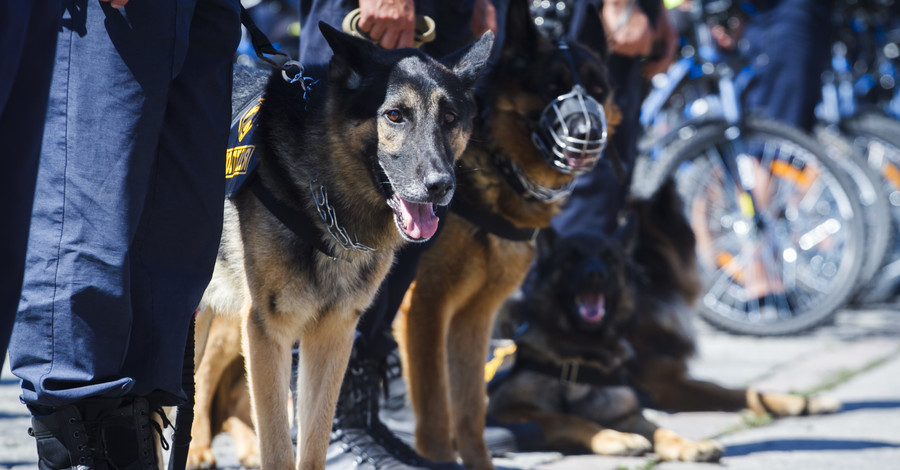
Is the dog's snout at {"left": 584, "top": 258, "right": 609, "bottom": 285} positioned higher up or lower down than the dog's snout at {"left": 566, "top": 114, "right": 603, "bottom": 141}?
lower down

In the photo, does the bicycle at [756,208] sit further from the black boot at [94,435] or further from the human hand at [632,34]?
the black boot at [94,435]

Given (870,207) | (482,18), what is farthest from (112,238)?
(870,207)

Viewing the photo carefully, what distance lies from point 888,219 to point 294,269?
508 cm

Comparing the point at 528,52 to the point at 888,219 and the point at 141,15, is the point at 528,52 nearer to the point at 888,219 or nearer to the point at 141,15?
the point at 141,15

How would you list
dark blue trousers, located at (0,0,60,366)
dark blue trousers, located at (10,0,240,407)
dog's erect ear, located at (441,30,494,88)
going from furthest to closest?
dog's erect ear, located at (441,30,494,88) → dark blue trousers, located at (10,0,240,407) → dark blue trousers, located at (0,0,60,366)

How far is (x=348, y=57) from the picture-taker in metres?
2.39

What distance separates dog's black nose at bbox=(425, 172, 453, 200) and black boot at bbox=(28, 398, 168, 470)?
2.63 ft

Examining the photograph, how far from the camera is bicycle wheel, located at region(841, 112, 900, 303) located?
711 centimetres

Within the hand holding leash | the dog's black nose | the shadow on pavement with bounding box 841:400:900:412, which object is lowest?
the shadow on pavement with bounding box 841:400:900:412

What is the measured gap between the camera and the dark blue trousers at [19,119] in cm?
164

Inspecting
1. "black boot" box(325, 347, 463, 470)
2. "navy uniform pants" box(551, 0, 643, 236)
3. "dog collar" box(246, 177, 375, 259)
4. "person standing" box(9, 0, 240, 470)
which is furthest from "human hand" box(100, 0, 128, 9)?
"navy uniform pants" box(551, 0, 643, 236)

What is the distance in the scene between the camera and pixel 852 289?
5.85 meters

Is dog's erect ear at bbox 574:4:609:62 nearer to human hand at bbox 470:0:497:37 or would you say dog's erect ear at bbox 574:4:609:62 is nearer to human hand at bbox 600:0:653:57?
human hand at bbox 600:0:653:57

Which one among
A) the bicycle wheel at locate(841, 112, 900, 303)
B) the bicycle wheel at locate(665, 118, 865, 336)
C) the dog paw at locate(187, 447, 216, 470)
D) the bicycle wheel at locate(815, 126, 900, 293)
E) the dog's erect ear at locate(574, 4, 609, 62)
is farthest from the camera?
the bicycle wheel at locate(841, 112, 900, 303)
